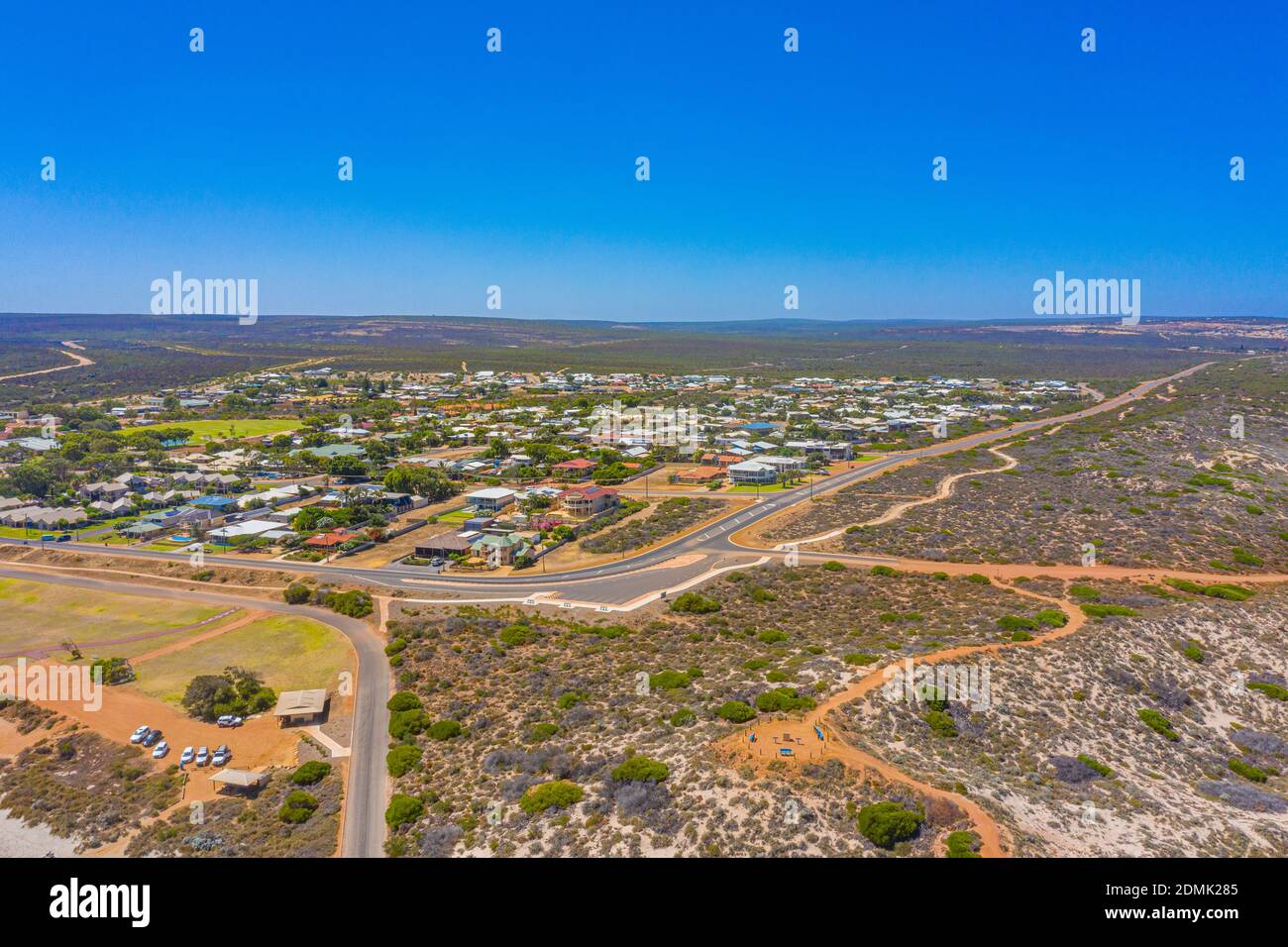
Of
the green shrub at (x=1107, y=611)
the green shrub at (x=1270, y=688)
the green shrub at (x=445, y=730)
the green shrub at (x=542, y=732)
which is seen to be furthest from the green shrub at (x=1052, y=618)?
the green shrub at (x=445, y=730)

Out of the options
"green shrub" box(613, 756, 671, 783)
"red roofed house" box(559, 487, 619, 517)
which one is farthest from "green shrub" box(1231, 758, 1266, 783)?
"red roofed house" box(559, 487, 619, 517)

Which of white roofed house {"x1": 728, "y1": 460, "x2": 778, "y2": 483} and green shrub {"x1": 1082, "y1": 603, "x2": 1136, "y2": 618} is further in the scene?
white roofed house {"x1": 728, "y1": 460, "x2": 778, "y2": 483}

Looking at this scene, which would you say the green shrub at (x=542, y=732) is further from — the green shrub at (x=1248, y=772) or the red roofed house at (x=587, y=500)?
the red roofed house at (x=587, y=500)

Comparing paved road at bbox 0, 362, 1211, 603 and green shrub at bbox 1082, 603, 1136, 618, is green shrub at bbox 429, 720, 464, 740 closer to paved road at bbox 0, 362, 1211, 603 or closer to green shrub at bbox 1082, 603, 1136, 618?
paved road at bbox 0, 362, 1211, 603

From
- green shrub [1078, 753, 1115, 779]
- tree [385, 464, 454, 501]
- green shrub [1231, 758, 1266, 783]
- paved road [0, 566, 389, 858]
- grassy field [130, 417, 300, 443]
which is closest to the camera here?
paved road [0, 566, 389, 858]

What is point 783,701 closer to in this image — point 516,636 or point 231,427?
point 516,636

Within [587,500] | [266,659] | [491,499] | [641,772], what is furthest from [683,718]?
[491,499]

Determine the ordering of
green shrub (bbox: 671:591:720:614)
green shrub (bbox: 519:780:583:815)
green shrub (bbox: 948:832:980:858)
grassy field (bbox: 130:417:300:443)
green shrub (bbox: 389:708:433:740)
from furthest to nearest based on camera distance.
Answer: grassy field (bbox: 130:417:300:443), green shrub (bbox: 671:591:720:614), green shrub (bbox: 389:708:433:740), green shrub (bbox: 519:780:583:815), green shrub (bbox: 948:832:980:858)
